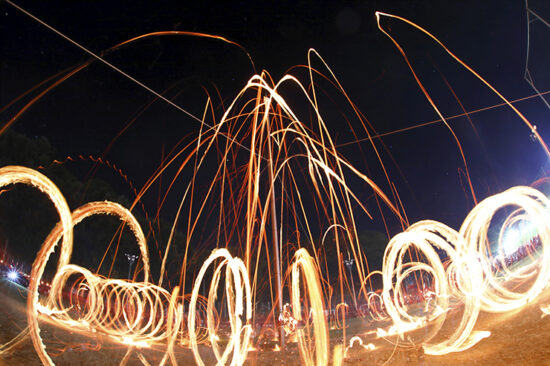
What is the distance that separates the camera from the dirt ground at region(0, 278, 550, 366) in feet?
35.8

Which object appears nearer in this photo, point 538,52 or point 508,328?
point 508,328

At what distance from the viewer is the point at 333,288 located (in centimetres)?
7244

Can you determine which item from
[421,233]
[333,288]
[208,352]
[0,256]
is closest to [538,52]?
[421,233]

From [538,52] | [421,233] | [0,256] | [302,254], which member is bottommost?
[0,256]

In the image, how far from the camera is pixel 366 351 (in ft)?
54.4

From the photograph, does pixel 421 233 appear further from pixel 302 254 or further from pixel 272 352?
pixel 272 352

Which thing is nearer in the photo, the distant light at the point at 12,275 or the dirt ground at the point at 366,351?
the dirt ground at the point at 366,351

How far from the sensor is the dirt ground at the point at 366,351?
10.9 m

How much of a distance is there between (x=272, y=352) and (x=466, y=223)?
11672mm

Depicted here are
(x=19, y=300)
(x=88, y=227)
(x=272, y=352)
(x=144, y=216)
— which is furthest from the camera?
(x=144, y=216)

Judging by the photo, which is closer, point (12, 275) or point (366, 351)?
point (366, 351)

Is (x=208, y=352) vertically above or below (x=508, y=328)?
below

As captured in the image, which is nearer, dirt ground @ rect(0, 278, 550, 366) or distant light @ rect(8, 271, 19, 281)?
dirt ground @ rect(0, 278, 550, 366)

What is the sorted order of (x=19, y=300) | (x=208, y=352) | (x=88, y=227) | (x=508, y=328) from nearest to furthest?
(x=508, y=328) → (x=19, y=300) → (x=208, y=352) → (x=88, y=227)
